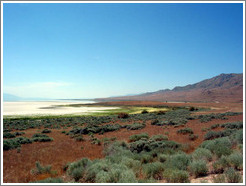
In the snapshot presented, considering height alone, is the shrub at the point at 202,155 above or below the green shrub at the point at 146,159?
above

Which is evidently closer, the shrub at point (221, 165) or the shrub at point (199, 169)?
the shrub at point (199, 169)

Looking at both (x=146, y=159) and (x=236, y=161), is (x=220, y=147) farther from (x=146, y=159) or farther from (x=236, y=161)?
(x=146, y=159)

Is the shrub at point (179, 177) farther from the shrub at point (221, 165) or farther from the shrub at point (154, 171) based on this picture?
the shrub at point (221, 165)

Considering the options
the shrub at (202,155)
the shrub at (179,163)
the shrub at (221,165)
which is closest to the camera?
the shrub at (221,165)

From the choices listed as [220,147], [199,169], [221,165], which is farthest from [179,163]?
[220,147]

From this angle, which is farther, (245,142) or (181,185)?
(245,142)

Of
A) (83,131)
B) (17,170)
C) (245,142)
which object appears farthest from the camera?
(83,131)

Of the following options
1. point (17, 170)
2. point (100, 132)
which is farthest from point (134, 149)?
point (100, 132)

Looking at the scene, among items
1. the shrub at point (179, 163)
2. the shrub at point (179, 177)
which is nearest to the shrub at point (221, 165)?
the shrub at point (179, 163)

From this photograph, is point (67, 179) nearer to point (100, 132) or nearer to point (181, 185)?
point (181, 185)

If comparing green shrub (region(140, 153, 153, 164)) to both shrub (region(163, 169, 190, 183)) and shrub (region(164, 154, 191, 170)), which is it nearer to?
shrub (region(164, 154, 191, 170))

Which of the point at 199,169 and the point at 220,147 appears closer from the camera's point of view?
the point at 199,169
